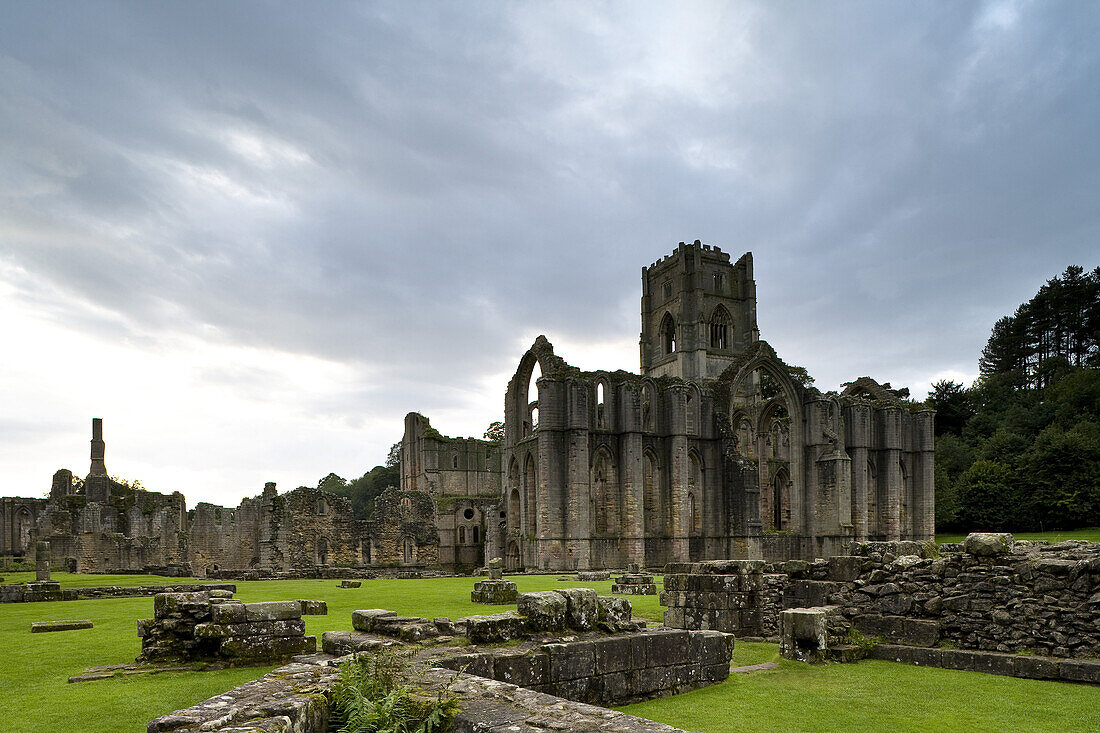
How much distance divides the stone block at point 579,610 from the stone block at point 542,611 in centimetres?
8

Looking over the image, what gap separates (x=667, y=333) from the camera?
73312 millimetres

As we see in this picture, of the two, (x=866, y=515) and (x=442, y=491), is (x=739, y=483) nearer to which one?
(x=866, y=515)

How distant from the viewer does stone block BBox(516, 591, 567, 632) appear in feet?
25.5

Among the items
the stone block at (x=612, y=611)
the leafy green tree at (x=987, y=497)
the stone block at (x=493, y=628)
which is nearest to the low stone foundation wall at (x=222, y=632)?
the stone block at (x=493, y=628)

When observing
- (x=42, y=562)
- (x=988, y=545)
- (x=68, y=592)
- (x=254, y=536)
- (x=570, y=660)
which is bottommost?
(x=254, y=536)

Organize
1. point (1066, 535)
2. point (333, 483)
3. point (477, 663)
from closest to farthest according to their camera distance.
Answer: point (477, 663), point (1066, 535), point (333, 483)

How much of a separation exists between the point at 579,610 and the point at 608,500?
2583 centimetres

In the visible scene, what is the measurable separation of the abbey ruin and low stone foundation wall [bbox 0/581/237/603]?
10429 mm

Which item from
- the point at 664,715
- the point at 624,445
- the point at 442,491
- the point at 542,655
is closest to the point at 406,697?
the point at 542,655

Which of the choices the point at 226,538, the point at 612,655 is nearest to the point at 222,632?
the point at 612,655

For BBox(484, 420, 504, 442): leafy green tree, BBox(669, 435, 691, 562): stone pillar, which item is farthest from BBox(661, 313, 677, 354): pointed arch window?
BBox(669, 435, 691, 562): stone pillar

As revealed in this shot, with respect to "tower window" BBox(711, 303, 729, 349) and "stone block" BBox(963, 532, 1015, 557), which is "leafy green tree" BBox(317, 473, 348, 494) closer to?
"tower window" BBox(711, 303, 729, 349)

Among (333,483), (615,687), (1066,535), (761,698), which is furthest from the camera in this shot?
(333,483)

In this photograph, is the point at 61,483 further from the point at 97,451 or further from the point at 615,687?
the point at 615,687
